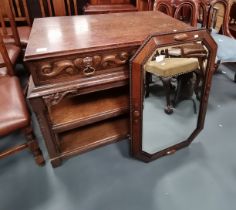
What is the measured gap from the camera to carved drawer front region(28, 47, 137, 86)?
92 cm

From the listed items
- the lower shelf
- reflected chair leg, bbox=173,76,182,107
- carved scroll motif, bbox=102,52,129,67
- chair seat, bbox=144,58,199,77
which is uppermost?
carved scroll motif, bbox=102,52,129,67

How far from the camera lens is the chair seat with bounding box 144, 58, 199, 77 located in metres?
1.03

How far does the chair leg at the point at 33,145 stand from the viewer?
1.10m

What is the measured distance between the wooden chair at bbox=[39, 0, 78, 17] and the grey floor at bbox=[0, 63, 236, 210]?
1.59m

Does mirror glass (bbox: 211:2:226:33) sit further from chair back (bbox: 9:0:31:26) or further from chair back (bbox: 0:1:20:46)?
chair back (bbox: 9:0:31:26)

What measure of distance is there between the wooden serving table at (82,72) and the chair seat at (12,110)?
8 centimetres

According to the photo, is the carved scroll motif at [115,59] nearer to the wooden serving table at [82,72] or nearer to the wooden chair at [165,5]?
the wooden serving table at [82,72]

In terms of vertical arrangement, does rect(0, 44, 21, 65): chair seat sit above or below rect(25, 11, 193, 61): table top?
below

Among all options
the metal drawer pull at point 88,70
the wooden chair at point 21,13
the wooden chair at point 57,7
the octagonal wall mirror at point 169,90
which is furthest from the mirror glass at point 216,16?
the wooden chair at point 21,13

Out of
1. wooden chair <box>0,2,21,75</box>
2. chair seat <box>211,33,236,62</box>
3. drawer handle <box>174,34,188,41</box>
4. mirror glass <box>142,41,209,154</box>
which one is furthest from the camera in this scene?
chair seat <box>211,33,236,62</box>

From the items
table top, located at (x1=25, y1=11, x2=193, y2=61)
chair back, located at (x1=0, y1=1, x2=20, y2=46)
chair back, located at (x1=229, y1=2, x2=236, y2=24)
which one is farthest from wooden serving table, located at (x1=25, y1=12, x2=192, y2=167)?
chair back, located at (x1=229, y1=2, x2=236, y2=24)

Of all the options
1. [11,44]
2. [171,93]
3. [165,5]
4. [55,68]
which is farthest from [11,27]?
[171,93]

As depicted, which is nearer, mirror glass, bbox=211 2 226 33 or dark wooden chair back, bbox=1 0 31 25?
mirror glass, bbox=211 2 226 33

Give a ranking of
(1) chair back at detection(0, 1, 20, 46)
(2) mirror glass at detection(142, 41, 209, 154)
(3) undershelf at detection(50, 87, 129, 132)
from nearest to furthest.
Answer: (2) mirror glass at detection(142, 41, 209, 154) → (3) undershelf at detection(50, 87, 129, 132) → (1) chair back at detection(0, 1, 20, 46)
